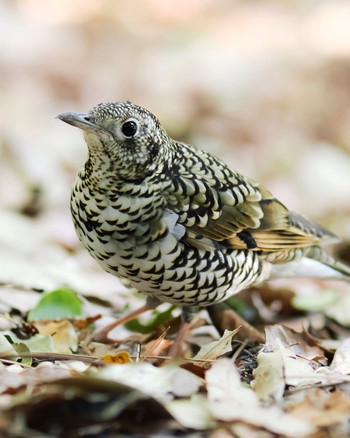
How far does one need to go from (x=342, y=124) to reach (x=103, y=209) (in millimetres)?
8571

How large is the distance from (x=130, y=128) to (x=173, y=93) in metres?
8.87

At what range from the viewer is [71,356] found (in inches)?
178

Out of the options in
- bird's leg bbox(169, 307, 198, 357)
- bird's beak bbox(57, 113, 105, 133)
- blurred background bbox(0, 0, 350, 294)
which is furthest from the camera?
blurred background bbox(0, 0, 350, 294)

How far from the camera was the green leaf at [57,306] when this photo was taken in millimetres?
5652

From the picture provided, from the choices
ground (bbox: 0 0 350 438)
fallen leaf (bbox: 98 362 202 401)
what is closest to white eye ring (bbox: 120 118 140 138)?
ground (bbox: 0 0 350 438)

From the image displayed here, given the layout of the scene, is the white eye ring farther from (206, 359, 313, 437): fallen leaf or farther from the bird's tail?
the bird's tail

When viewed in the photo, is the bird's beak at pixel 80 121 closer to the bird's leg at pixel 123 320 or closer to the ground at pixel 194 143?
the ground at pixel 194 143

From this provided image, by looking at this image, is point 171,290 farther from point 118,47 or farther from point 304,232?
point 118,47

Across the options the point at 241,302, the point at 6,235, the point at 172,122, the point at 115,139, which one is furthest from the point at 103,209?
the point at 172,122

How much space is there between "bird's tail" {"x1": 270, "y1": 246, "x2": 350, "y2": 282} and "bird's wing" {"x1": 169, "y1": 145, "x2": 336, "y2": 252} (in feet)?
0.60

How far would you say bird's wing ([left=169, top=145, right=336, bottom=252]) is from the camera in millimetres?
5246

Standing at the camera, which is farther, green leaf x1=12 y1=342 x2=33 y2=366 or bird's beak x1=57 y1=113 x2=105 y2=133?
bird's beak x1=57 y1=113 x2=105 y2=133

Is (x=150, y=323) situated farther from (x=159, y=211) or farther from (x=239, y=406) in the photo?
(x=239, y=406)

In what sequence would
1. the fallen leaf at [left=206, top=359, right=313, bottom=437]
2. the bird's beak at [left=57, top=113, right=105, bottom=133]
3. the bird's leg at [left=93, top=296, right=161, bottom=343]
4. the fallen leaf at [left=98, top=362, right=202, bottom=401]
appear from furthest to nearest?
1. the bird's leg at [left=93, top=296, right=161, bottom=343]
2. the bird's beak at [left=57, top=113, right=105, bottom=133]
3. the fallen leaf at [left=98, top=362, right=202, bottom=401]
4. the fallen leaf at [left=206, top=359, right=313, bottom=437]
